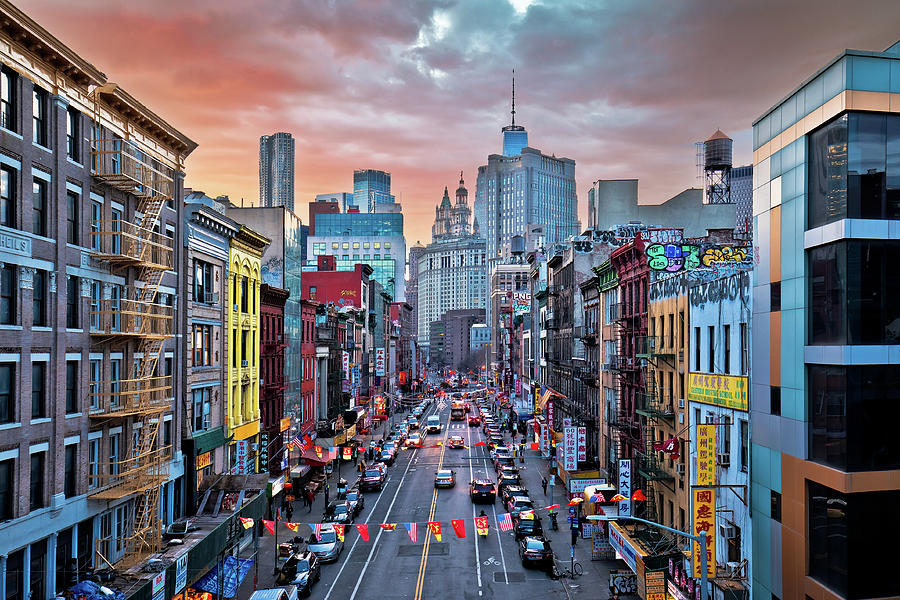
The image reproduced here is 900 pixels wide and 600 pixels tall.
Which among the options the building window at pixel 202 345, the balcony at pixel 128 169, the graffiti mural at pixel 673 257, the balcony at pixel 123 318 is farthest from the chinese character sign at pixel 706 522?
the building window at pixel 202 345

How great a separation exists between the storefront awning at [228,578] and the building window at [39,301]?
13817 mm

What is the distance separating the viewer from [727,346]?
30.2 m

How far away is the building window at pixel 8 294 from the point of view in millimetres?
21750

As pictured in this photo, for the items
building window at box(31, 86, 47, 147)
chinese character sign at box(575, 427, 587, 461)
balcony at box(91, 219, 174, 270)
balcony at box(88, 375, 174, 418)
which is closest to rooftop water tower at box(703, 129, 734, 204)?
chinese character sign at box(575, 427, 587, 461)

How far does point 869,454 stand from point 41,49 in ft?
92.4

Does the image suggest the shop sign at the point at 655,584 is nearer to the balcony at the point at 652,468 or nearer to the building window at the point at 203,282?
the balcony at the point at 652,468

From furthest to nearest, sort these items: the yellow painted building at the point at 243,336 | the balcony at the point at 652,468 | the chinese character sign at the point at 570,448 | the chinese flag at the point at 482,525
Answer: the chinese character sign at the point at 570,448 → the yellow painted building at the point at 243,336 → the chinese flag at the point at 482,525 → the balcony at the point at 652,468

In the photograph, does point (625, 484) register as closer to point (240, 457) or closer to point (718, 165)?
point (240, 457)

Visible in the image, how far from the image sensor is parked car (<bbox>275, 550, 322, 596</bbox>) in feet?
115

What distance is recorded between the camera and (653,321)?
40969 mm

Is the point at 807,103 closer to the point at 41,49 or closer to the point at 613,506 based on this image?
the point at 41,49

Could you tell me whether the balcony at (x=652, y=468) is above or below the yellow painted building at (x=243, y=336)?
below

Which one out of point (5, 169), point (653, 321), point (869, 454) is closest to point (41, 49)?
point (5, 169)

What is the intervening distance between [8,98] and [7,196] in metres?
2.97
